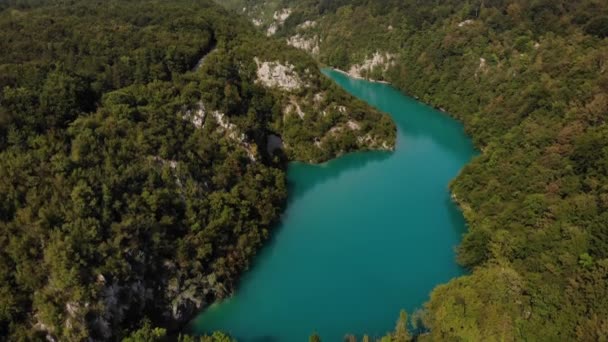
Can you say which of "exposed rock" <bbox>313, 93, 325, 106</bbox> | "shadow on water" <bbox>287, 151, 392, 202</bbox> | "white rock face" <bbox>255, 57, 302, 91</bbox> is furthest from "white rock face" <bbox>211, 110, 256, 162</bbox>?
"exposed rock" <bbox>313, 93, 325, 106</bbox>

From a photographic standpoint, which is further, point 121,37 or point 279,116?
point 279,116

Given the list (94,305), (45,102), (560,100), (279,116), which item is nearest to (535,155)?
(560,100)

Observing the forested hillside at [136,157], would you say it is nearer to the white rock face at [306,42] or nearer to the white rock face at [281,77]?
the white rock face at [281,77]

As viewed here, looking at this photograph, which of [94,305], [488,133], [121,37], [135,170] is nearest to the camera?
[94,305]

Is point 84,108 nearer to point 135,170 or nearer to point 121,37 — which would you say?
point 135,170

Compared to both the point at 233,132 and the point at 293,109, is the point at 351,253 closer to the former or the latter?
the point at 233,132

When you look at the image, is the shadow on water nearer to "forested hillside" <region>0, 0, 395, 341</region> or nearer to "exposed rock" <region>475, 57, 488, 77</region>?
"forested hillside" <region>0, 0, 395, 341</region>
